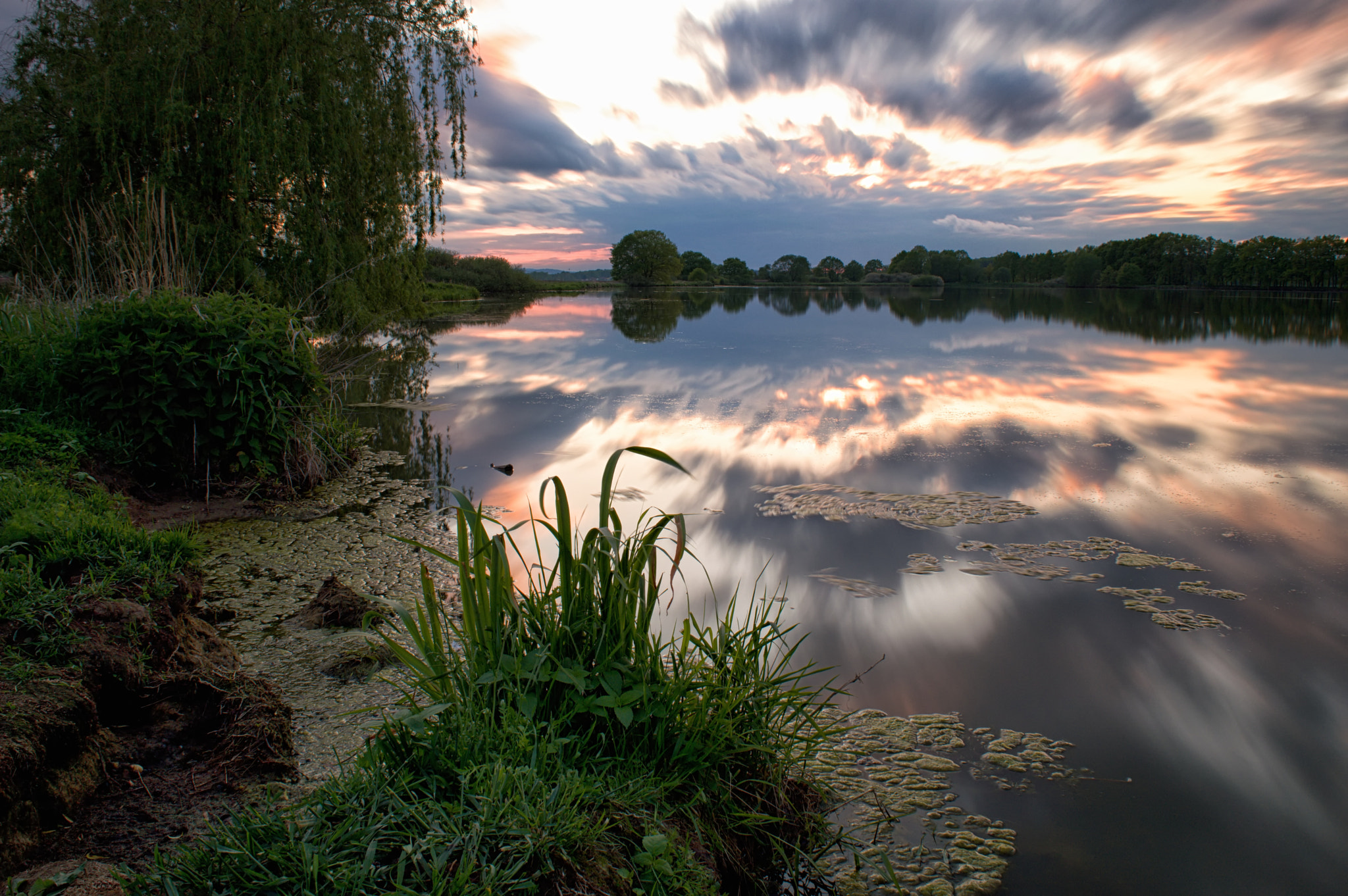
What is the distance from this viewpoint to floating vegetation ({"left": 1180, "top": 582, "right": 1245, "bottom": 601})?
439cm

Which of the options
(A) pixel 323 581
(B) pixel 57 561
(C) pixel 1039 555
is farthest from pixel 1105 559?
(B) pixel 57 561

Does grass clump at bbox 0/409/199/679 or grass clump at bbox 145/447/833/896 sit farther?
grass clump at bbox 0/409/199/679

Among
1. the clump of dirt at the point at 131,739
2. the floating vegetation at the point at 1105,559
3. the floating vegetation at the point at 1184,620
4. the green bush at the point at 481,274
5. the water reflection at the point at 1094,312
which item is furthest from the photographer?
the green bush at the point at 481,274

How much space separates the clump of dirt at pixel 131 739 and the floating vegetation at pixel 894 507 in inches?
161

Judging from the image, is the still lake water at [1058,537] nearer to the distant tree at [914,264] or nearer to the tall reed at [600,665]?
the tall reed at [600,665]

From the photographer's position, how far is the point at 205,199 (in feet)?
30.2

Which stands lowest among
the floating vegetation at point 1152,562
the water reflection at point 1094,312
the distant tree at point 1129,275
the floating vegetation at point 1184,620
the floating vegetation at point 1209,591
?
the floating vegetation at point 1184,620

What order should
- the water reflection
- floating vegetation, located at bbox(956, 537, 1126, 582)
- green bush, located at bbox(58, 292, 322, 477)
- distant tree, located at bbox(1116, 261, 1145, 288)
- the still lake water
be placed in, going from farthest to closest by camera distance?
distant tree, located at bbox(1116, 261, 1145, 288)
the water reflection
green bush, located at bbox(58, 292, 322, 477)
floating vegetation, located at bbox(956, 537, 1126, 582)
the still lake water

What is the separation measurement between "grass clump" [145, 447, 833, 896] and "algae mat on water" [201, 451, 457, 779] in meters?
0.31

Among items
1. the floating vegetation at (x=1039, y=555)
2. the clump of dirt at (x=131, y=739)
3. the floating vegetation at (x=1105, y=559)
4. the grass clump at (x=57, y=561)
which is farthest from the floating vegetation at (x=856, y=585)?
the grass clump at (x=57, y=561)

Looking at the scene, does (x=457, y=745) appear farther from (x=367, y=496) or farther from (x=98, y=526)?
(x=367, y=496)

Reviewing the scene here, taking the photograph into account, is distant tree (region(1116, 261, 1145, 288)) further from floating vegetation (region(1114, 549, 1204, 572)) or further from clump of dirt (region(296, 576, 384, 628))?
clump of dirt (region(296, 576, 384, 628))

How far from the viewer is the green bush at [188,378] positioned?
534cm

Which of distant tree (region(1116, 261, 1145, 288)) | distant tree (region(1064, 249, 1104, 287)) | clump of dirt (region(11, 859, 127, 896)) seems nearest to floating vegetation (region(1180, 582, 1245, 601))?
clump of dirt (region(11, 859, 127, 896))
